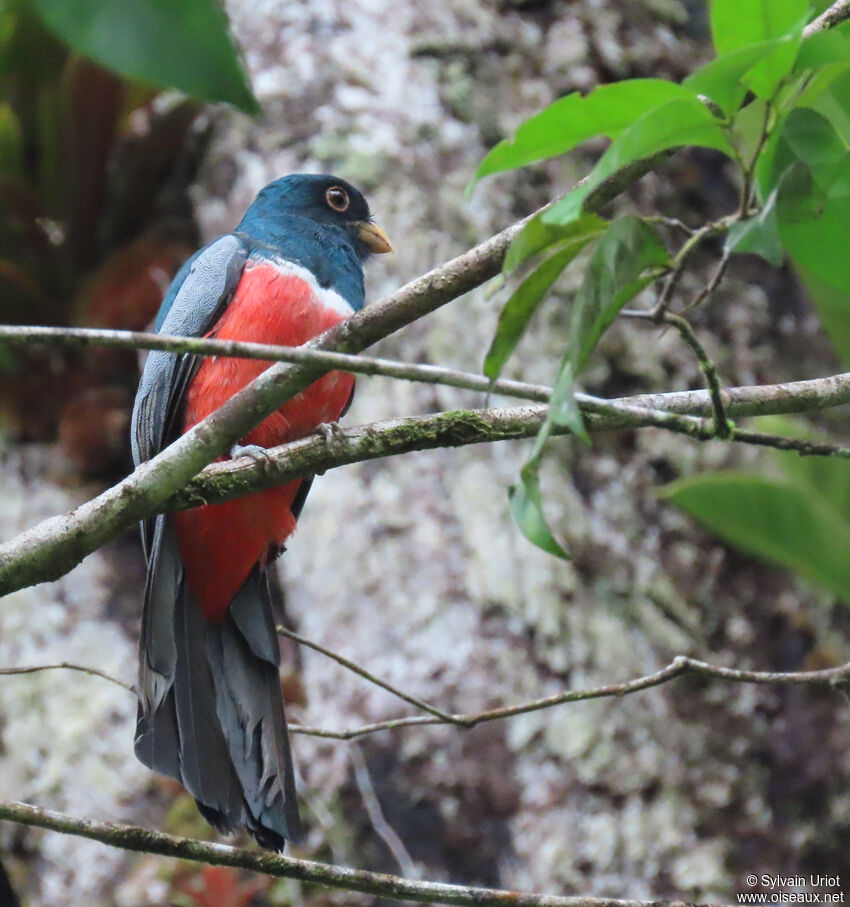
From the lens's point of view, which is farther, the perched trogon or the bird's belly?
the bird's belly

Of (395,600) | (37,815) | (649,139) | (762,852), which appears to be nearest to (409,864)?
(395,600)

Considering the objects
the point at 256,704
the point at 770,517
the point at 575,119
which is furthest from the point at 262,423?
the point at 575,119

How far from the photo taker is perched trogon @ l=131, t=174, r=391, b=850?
2475mm

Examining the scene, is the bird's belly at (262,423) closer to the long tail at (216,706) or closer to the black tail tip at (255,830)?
the long tail at (216,706)

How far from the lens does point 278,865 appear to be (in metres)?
1.88

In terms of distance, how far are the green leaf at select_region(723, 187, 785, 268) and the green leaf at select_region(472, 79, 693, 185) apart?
0.52 feet

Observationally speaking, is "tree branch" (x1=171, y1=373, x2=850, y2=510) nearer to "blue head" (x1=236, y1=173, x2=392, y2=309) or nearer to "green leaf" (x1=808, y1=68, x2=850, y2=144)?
"green leaf" (x1=808, y1=68, x2=850, y2=144)

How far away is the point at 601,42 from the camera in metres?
4.51

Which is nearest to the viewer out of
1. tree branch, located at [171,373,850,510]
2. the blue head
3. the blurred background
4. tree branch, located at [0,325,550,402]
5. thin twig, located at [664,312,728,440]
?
tree branch, located at [0,325,550,402]

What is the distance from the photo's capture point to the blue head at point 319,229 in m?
3.26

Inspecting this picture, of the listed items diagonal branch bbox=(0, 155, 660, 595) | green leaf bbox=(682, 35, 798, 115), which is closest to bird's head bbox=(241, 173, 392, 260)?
diagonal branch bbox=(0, 155, 660, 595)

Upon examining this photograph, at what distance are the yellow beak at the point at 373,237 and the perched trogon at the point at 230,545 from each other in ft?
0.53

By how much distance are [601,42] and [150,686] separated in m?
3.29

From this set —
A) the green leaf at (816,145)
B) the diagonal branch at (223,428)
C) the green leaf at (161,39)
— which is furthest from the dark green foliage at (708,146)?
the green leaf at (161,39)
